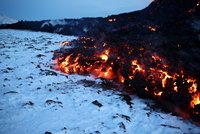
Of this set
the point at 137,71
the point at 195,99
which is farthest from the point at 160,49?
the point at 195,99

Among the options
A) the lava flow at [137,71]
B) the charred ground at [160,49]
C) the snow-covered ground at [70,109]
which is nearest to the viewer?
the snow-covered ground at [70,109]

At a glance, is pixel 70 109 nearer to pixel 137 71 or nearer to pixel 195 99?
pixel 137 71

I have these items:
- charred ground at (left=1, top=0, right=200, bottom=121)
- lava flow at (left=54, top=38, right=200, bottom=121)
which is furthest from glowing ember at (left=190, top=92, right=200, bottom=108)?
charred ground at (left=1, top=0, right=200, bottom=121)

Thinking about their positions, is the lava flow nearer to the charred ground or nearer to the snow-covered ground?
the charred ground

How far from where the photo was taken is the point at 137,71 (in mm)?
12211

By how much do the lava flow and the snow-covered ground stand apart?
37.3 inches

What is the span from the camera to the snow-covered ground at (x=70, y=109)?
26.4 feet

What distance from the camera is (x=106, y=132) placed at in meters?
7.82

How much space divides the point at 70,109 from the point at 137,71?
480cm

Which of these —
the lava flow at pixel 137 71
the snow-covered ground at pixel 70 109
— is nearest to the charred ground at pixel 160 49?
the lava flow at pixel 137 71

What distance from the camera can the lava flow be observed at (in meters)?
10.3

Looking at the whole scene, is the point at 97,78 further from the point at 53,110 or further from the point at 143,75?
the point at 53,110

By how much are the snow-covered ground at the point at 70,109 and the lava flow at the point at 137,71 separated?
37.3 inches

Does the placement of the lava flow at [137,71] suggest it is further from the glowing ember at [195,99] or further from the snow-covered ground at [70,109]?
the snow-covered ground at [70,109]
